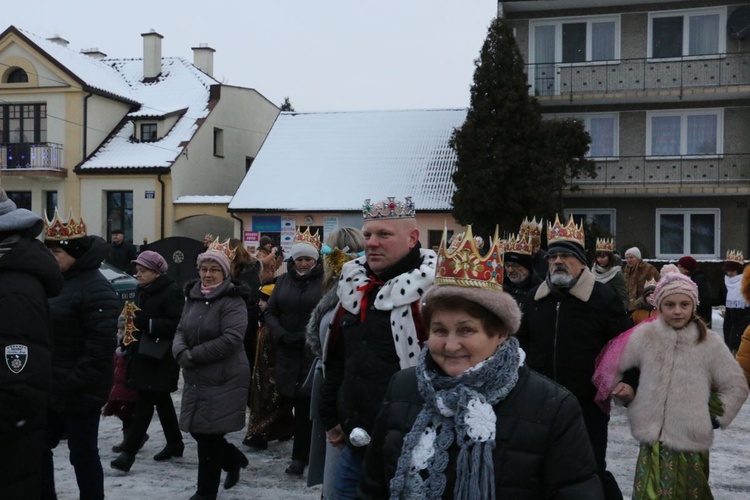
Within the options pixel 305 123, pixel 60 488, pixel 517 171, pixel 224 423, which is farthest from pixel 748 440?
pixel 305 123

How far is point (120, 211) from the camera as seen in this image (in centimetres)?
3044

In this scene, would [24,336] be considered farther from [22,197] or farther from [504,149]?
[22,197]

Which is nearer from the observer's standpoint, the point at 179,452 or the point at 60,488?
the point at 60,488

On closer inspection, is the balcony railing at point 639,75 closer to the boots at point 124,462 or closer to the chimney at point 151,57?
the chimney at point 151,57

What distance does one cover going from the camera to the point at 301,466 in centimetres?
712

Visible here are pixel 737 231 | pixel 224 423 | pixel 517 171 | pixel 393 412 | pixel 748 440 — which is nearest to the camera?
pixel 393 412

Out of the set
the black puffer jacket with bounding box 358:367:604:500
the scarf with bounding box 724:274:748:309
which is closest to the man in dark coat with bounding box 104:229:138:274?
the scarf with bounding box 724:274:748:309

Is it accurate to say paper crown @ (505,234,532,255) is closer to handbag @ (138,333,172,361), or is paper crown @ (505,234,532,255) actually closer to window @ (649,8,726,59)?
handbag @ (138,333,172,361)

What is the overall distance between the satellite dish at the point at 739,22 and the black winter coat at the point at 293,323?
2051 cm

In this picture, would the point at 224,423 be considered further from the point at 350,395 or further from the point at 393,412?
the point at 393,412

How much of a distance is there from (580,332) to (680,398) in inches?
33.0

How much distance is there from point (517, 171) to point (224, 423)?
16790mm

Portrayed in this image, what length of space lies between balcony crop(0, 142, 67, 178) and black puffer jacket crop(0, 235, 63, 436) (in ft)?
94.4

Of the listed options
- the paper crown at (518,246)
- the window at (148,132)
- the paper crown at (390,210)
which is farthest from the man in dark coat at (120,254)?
the paper crown at (390,210)
